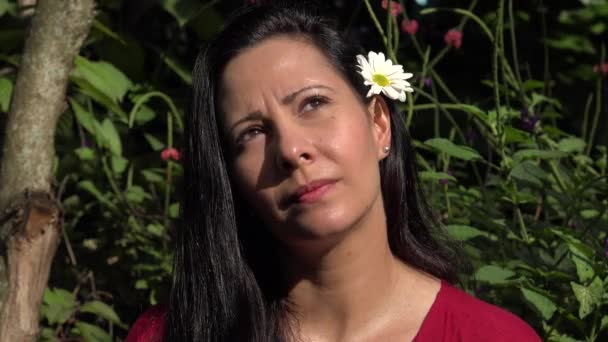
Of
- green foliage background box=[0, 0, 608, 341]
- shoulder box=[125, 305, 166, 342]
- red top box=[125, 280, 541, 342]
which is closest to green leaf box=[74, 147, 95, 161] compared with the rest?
green foliage background box=[0, 0, 608, 341]

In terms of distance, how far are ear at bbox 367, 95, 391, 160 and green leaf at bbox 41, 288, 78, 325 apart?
1.11 meters

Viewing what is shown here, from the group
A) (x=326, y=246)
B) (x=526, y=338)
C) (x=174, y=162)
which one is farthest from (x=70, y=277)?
(x=526, y=338)

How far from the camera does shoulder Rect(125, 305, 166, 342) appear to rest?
258 cm

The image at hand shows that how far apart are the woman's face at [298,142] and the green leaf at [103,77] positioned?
0.92 meters

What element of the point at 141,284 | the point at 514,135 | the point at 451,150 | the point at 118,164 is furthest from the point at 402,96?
the point at 118,164

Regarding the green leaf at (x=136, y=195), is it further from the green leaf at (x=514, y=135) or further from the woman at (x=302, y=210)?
the green leaf at (x=514, y=135)

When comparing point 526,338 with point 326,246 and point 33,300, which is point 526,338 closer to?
point 326,246

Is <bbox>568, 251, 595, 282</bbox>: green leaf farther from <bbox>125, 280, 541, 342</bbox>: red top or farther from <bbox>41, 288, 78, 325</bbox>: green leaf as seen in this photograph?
<bbox>41, 288, 78, 325</bbox>: green leaf

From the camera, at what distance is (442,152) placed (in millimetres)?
2879

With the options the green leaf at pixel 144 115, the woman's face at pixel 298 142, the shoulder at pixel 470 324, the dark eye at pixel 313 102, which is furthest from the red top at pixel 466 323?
the green leaf at pixel 144 115

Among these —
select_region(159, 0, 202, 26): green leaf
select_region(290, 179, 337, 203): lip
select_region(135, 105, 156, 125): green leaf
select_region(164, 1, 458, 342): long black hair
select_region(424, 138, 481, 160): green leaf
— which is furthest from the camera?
select_region(135, 105, 156, 125): green leaf

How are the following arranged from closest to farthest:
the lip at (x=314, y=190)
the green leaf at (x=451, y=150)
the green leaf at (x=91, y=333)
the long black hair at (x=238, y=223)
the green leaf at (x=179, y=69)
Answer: the lip at (x=314, y=190)
the long black hair at (x=238, y=223)
the green leaf at (x=451, y=150)
the green leaf at (x=91, y=333)
the green leaf at (x=179, y=69)

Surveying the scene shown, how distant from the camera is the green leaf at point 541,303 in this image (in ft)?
7.95

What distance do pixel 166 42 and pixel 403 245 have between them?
1774 millimetres
